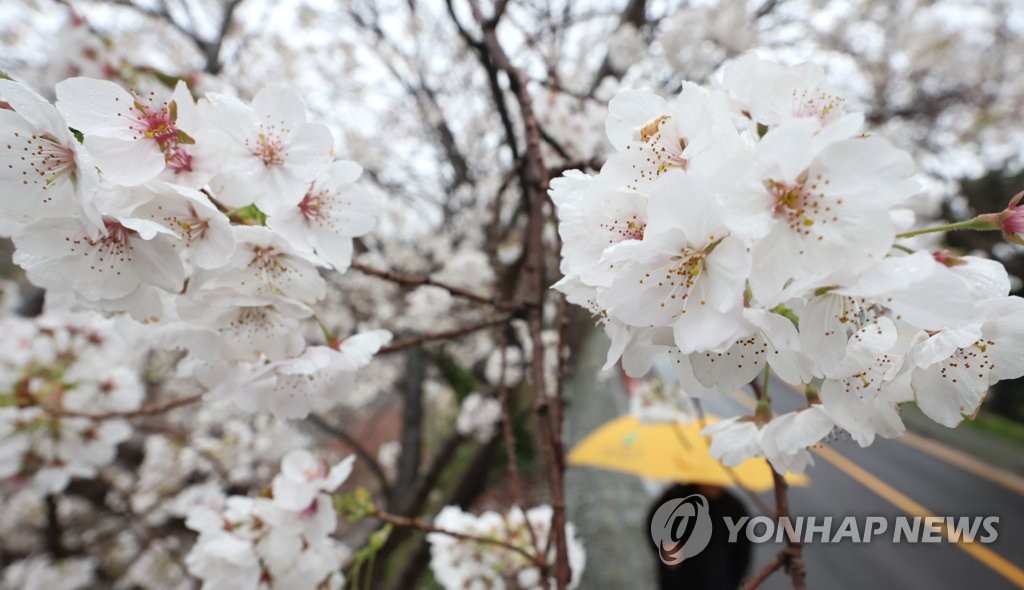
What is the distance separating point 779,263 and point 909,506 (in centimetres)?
735

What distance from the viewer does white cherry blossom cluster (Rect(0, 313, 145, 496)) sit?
5.58 ft

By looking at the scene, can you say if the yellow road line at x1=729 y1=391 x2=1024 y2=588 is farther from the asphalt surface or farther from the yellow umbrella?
the yellow umbrella

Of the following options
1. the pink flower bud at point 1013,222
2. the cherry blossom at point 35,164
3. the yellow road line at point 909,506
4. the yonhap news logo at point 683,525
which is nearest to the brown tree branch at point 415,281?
the cherry blossom at point 35,164

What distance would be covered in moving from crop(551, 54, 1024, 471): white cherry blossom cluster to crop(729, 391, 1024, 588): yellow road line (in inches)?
128

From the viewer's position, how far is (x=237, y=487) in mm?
3703

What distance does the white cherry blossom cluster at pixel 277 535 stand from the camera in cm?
104

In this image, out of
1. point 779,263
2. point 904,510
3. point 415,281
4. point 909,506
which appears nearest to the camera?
point 779,263

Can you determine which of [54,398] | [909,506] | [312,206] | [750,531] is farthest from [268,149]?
[909,506]

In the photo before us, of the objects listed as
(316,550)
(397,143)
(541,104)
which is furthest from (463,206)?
(316,550)

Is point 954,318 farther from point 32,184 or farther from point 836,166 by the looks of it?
point 32,184

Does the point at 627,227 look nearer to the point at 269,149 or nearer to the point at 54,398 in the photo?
the point at 269,149

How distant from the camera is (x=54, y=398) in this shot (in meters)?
1.78

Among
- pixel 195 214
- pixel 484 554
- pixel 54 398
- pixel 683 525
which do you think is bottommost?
pixel 484 554

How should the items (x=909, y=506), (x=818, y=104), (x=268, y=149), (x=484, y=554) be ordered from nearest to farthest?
(x=818, y=104)
(x=268, y=149)
(x=484, y=554)
(x=909, y=506)
